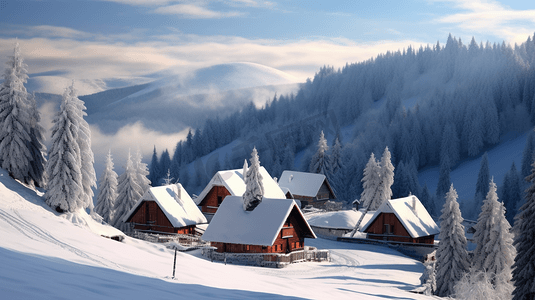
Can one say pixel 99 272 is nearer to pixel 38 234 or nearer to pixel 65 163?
pixel 38 234

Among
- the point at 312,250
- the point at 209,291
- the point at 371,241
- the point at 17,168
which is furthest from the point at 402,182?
the point at 209,291

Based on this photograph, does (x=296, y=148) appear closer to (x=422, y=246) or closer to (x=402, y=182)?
(x=402, y=182)

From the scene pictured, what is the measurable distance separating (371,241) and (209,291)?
131 ft

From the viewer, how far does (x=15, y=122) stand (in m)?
31.7

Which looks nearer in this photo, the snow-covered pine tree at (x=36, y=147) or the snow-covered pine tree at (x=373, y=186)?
the snow-covered pine tree at (x=36, y=147)

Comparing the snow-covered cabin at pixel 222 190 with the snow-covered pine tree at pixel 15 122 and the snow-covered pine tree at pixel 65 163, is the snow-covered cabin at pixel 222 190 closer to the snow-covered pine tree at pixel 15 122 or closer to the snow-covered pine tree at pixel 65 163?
the snow-covered pine tree at pixel 65 163

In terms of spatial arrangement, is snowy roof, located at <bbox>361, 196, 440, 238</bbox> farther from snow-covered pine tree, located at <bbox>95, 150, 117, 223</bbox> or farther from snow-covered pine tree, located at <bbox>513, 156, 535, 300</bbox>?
snow-covered pine tree, located at <bbox>513, 156, 535, 300</bbox>

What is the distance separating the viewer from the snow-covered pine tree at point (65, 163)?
30.8m

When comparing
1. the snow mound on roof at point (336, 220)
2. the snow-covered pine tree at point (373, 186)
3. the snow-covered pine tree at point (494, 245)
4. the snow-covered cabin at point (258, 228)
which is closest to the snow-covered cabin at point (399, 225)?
the snow mound on roof at point (336, 220)

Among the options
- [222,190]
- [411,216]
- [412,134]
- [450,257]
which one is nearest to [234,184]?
[222,190]

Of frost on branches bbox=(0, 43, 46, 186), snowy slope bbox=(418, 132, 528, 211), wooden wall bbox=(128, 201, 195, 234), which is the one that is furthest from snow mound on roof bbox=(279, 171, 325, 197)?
frost on branches bbox=(0, 43, 46, 186)

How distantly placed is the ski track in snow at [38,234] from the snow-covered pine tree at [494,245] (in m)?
28.7

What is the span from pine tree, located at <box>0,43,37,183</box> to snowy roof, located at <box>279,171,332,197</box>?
186 feet

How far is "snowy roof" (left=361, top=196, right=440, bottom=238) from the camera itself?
5444cm
